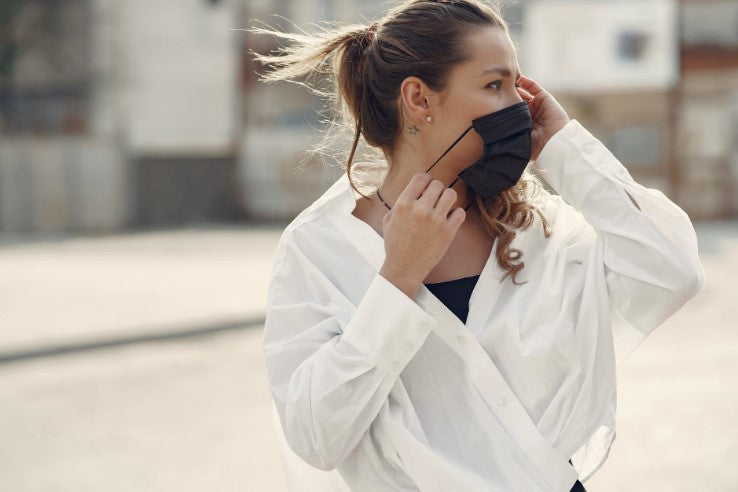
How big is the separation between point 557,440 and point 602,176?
0.53 metres

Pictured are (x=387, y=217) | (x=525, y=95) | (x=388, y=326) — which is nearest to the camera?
(x=388, y=326)

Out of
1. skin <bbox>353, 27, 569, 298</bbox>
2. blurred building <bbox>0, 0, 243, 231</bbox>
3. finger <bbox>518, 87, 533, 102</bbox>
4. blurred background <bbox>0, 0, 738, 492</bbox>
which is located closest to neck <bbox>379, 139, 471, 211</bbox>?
skin <bbox>353, 27, 569, 298</bbox>

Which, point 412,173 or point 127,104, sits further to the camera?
point 127,104

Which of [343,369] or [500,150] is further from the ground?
[500,150]

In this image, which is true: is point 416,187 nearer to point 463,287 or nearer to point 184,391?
point 463,287

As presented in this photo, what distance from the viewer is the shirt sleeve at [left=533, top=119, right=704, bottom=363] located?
2.12 meters

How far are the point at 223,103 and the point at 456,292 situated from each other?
2718 centimetres

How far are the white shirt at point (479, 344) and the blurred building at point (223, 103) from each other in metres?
22.7

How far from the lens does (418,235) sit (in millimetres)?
1969

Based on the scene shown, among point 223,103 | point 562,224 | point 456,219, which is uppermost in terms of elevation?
point 456,219

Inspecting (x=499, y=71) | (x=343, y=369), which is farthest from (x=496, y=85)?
(x=343, y=369)

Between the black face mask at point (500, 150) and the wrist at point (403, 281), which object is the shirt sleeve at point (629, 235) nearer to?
the black face mask at point (500, 150)

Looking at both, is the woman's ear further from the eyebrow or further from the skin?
the eyebrow

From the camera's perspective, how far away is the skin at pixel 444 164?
198 cm
